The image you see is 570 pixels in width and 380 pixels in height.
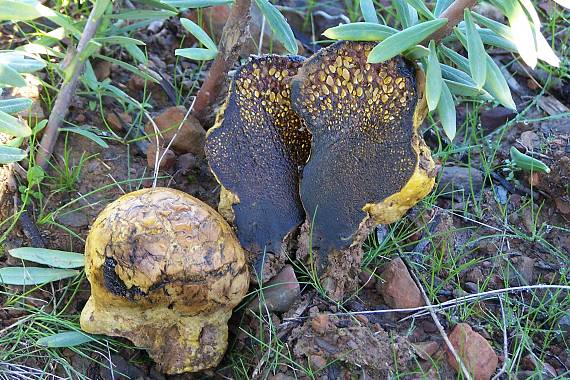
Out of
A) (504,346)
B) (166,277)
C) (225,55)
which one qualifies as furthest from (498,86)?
(166,277)

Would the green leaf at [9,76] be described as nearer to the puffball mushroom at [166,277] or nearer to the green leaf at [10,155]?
the green leaf at [10,155]

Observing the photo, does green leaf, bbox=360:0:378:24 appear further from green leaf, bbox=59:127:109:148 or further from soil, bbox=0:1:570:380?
green leaf, bbox=59:127:109:148

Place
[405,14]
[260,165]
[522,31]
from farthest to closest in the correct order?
[260,165]
[405,14]
[522,31]

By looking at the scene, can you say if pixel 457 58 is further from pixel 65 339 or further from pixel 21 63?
pixel 65 339

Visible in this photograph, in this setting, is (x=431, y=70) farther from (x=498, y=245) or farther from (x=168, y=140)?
(x=168, y=140)

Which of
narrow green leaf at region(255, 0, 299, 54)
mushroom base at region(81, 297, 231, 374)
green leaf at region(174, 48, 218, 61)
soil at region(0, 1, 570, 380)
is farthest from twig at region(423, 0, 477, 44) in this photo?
mushroom base at region(81, 297, 231, 374)

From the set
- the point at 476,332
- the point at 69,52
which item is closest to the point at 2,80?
A: the point at 69,52
